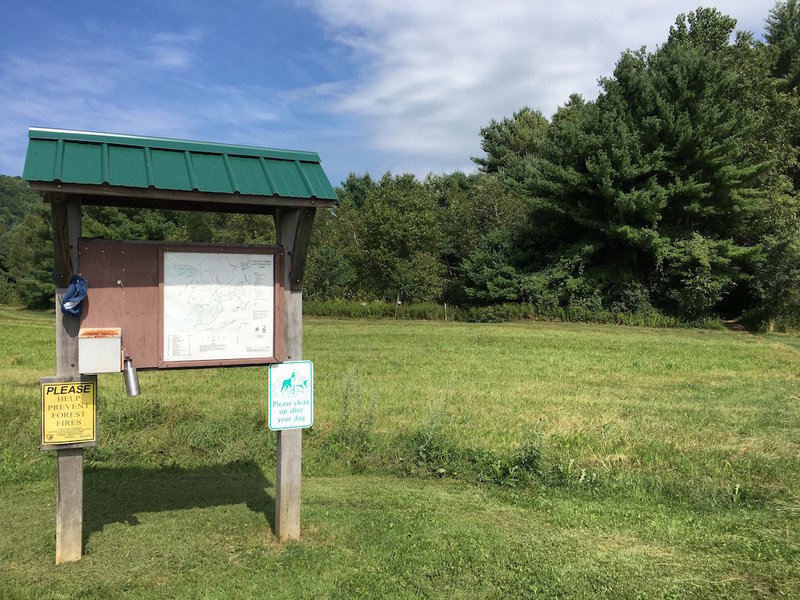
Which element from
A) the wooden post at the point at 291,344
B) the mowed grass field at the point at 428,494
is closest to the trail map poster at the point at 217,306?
the wooden post at the point at 291,344

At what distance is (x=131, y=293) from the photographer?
4.26 meters

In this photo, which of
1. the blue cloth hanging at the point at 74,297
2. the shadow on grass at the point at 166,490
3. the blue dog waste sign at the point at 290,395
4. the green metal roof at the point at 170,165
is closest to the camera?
the green metal roof at the point at 170,165

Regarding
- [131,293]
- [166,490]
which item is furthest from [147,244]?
[166,490]

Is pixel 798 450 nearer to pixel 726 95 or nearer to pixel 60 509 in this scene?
pixel 60 509

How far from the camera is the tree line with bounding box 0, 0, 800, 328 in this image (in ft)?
92.3

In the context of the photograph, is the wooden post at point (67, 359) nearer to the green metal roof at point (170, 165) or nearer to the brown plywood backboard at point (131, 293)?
the brown plywood backboard at point (131, 293)

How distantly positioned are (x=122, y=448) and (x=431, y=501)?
3.84 meters

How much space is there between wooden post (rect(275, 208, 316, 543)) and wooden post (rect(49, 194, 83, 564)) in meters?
1.36

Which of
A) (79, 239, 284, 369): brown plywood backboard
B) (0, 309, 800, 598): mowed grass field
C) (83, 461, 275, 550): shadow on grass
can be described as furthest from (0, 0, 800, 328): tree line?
(79, 239, 284, 369): brown plywood backboard

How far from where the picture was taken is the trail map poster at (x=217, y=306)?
436cm

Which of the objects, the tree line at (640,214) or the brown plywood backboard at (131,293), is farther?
the tree line at (640,214)

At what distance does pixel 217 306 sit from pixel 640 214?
93.3 feet

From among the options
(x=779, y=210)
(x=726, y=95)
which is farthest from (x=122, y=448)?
(x=726, y=95)

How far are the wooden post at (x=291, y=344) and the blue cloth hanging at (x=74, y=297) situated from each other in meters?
1.39
